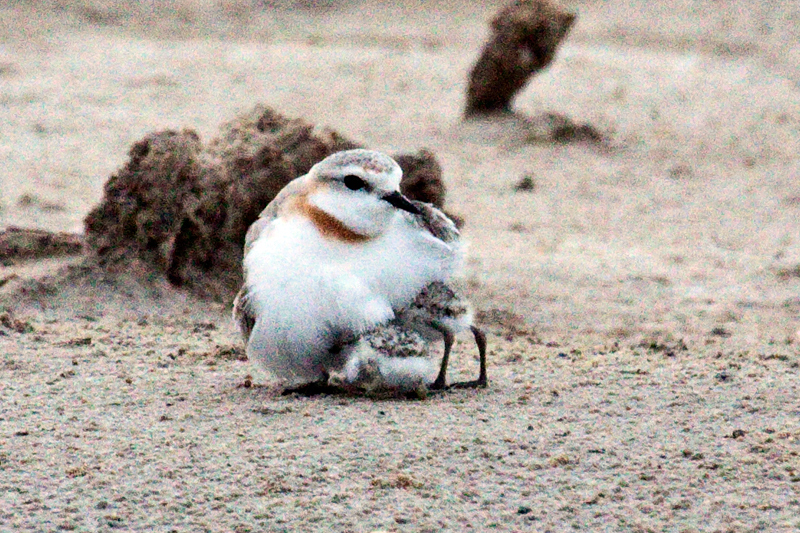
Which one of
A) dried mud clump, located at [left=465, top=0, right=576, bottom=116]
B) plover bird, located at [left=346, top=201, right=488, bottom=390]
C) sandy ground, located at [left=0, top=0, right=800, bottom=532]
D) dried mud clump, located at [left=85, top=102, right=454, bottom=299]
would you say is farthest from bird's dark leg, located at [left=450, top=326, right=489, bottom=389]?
dried mud clump, located at [left=465, top=0, right=576, bottom=116]

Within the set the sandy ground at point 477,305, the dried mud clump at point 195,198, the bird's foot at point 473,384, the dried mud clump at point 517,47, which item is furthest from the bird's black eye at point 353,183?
the dried mud clump at point 517,47

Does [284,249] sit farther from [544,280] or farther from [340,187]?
[544,280]

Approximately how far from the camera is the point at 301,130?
23.7ft

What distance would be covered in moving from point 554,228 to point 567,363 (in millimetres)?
3993

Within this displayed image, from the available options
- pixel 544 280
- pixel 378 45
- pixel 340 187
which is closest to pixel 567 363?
pixel 340 187

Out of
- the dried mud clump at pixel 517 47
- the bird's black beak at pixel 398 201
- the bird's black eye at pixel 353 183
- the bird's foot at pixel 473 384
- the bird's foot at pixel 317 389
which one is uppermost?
the dried mud clump at pixel 517 47

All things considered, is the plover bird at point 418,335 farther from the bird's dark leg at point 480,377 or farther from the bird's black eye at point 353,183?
the bird's black eye at point 353,183

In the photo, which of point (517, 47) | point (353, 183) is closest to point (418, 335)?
point (353, 183)

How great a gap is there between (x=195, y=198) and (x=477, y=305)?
1639 millimetres

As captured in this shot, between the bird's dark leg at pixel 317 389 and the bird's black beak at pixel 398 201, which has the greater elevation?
the bird's black beak at pixel 398 201

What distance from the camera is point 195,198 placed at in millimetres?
6930

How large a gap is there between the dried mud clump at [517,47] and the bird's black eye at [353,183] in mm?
7079

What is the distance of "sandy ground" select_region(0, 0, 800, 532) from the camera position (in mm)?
4137

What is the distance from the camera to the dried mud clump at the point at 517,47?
11820 millimetres
